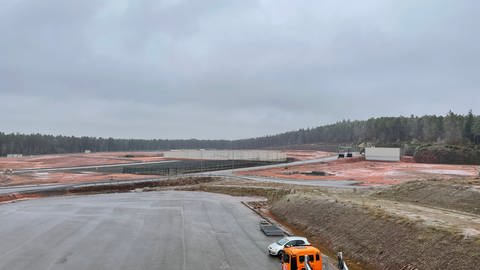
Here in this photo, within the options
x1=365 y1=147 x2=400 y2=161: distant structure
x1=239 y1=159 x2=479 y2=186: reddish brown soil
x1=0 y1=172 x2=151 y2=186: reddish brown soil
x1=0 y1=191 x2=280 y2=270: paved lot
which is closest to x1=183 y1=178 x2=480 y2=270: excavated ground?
x1=0 y1=191 x2=280 y2=270: paved lot

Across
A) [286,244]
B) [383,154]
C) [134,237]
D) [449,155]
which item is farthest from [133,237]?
[449,155]

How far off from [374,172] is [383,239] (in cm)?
7504

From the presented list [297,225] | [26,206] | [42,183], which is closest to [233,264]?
[297,225]

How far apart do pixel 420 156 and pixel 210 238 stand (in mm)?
108607

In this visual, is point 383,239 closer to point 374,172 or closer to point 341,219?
point 341,219

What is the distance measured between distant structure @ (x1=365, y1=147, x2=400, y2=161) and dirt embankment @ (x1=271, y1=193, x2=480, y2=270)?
9459 cm

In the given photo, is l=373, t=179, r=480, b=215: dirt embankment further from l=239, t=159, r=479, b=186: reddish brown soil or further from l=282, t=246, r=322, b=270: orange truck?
l=239, t=159, r=479, b=186: reddish brown soil

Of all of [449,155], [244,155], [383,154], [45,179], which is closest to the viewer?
[45,179]

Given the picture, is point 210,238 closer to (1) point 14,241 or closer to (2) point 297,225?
(2) point 297,225

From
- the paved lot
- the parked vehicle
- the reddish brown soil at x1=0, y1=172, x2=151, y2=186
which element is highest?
the parked vehicle

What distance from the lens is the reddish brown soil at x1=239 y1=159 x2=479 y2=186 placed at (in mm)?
81312

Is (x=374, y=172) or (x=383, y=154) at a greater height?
(x=383, y=154)

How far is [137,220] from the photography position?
43.7 m

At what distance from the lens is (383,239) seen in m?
25.7
